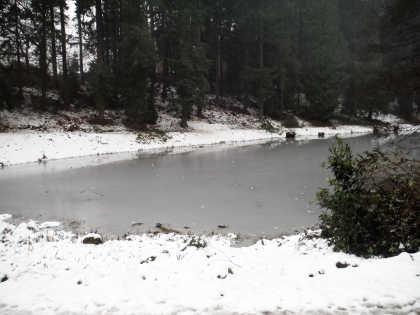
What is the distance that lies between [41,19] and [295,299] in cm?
2703

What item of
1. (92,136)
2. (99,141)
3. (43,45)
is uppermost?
(43,45)

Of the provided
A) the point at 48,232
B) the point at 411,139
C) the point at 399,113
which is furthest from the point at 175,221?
the point at 399,113

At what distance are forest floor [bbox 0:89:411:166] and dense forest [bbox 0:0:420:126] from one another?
4.17 ft

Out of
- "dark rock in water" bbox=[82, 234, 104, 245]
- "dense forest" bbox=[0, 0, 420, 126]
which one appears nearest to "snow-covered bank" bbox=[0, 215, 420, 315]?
"dark rock in water" bbox=[82, 234, 104, 245]

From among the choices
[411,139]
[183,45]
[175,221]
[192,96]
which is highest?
[183,45]

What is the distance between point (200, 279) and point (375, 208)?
9.66 feet

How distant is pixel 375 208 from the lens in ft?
15.6

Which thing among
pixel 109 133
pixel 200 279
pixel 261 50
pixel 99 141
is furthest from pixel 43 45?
pixel 200 279

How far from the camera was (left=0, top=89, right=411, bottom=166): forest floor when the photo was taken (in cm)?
1863

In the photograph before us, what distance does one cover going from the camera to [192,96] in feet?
92.3

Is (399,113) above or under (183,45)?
under

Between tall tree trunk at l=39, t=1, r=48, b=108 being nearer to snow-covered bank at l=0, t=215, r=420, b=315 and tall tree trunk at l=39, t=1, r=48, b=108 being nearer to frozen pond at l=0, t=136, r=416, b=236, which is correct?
frozen pond at l=0, t=136, r=416, b=236

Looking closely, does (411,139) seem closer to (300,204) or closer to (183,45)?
(300,204)

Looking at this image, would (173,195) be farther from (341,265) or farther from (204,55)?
(204,55)
